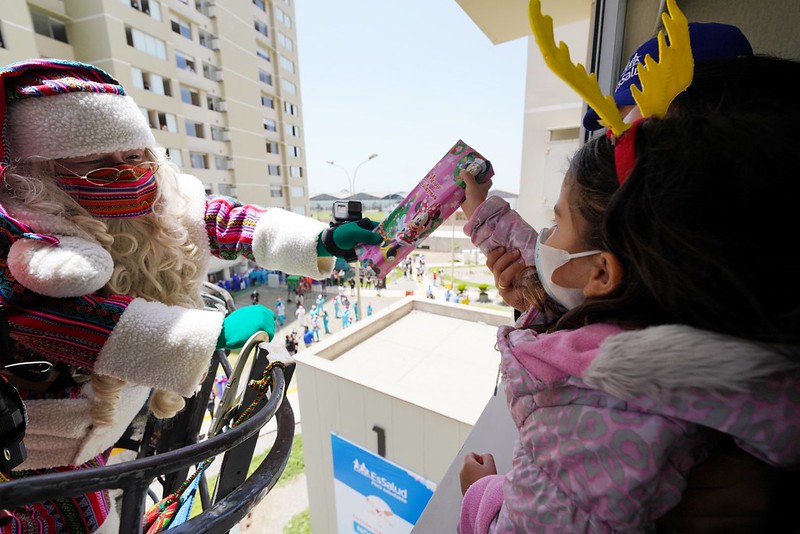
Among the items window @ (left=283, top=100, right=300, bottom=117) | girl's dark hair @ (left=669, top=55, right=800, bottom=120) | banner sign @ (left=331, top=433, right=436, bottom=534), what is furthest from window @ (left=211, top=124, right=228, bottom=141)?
girl's dark hair @ (left=669, top=55, right=800, bottom=120)

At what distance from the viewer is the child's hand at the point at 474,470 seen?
22.2 inches

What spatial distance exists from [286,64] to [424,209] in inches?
405

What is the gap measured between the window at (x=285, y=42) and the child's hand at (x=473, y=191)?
33.2ft

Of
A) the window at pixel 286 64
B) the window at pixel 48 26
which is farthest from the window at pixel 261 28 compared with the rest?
the window at pixel 48 26

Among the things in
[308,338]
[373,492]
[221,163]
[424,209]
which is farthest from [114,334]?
[221,163]

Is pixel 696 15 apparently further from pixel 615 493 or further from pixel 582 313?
pixel 615 493

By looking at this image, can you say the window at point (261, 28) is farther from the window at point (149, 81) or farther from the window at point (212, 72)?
the window at point (149, 81)

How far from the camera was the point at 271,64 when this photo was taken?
858 centimetres

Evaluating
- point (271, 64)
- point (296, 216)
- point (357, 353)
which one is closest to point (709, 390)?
point (296, 216)

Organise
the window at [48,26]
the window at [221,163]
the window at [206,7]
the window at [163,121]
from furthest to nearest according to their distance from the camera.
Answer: the window at [221,163], the window at [206,7], the window at [163,121], the window at [48,26]

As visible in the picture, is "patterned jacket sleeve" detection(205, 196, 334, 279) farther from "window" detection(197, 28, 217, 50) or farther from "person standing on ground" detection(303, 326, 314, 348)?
"window" detection(197, 28, 217, 50)

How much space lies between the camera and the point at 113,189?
60 cm

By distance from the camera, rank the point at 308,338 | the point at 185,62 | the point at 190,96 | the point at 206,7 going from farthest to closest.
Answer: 1. the point at 206,7
2. the point at 190,96
3. the point at 185,62
4. the point at 308,338

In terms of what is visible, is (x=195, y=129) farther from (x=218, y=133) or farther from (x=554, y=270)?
(x=554, y=270)
